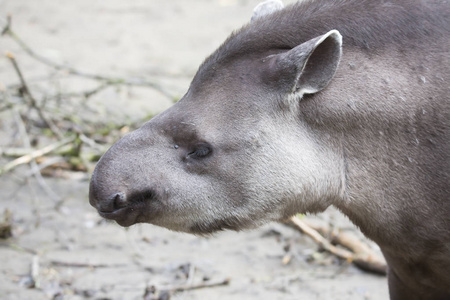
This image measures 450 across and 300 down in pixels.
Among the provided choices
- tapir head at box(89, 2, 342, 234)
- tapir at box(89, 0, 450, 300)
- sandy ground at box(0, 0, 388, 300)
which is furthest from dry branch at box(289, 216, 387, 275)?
tapir head at box(89, 2, 342, 234)

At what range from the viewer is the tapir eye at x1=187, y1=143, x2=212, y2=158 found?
3.13 m

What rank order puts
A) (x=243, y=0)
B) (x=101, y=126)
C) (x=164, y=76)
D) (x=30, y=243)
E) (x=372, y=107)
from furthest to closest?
(x=243, y=0), (x=164, y=76), (x=101, y=126), (x=30, y=243), (x=372, y=107)

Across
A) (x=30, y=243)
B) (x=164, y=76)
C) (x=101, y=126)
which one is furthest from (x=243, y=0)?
(x=30, y=243)

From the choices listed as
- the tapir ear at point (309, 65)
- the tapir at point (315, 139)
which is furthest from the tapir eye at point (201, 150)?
the tapir ear at point (309, 65)

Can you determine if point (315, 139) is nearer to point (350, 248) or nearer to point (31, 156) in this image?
point (350, 248)

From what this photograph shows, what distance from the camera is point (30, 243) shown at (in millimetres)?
5094

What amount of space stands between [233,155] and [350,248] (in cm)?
225

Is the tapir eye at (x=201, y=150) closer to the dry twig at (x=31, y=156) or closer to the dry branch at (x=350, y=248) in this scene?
the dry branch at (x=350, y=248)

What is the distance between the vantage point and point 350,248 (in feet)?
16.7

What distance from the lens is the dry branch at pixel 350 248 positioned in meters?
4.82

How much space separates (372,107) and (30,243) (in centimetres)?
299

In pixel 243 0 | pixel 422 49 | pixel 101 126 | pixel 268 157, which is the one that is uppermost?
pixel 422 49

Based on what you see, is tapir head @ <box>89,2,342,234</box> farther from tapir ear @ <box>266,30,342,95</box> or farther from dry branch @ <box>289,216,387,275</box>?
dry branch @ <box>289,216,387,275</box>

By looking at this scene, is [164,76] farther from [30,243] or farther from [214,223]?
[214,223]
